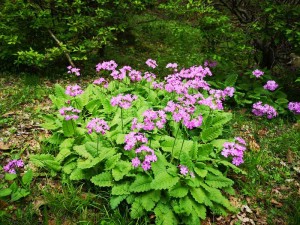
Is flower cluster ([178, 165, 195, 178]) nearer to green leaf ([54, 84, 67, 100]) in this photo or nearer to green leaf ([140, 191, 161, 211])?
green leaf ([140, 191, 161, 211])

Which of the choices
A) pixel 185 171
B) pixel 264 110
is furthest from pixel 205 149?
pixel 264 110

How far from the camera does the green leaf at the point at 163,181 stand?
3574mm

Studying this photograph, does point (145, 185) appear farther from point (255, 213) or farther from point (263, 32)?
point (263, 32)

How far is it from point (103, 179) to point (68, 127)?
1086 mm

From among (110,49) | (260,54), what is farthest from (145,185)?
(110,49)

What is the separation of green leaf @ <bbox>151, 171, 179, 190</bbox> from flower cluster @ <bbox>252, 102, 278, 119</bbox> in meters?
3.11

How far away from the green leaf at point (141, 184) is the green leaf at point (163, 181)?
0.12 meters

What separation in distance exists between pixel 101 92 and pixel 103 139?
1.38 m

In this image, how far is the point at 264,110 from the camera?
19.7 ft

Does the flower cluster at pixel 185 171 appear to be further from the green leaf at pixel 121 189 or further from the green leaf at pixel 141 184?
the green leaf at pixel 121 189

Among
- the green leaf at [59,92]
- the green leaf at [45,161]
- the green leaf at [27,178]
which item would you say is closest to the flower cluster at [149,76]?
the green leaf at [59,92]

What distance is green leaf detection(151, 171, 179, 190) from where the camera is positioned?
357 centimetres

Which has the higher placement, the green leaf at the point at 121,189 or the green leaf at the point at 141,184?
the green leaf at the point at 141,184

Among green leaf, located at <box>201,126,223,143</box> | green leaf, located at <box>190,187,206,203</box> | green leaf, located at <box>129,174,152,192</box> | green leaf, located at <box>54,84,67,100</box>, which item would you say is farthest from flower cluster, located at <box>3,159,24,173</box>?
green leaf, located at <box>201,126,223,143</box>
